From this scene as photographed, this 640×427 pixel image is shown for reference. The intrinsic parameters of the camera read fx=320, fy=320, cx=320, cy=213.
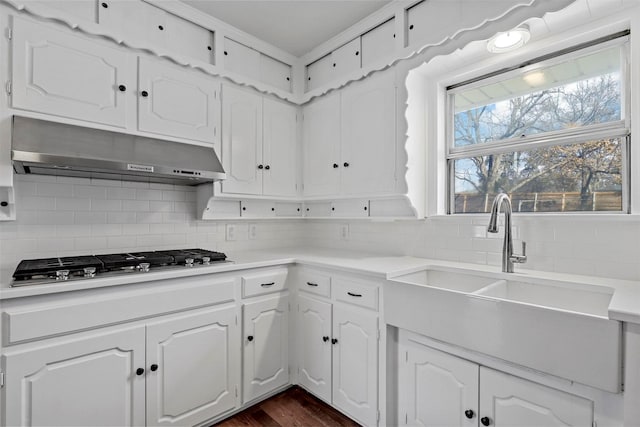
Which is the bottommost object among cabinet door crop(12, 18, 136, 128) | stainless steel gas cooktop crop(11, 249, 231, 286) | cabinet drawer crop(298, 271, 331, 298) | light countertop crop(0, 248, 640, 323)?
cabinet drawer crop(298, 271, 331, 298)

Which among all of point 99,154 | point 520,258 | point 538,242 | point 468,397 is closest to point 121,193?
point 99,154

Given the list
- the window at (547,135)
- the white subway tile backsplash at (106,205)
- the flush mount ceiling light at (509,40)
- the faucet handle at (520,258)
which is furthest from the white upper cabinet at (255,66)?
the faucet handle at (520,258)

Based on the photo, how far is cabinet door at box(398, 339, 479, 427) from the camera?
4.69 feet

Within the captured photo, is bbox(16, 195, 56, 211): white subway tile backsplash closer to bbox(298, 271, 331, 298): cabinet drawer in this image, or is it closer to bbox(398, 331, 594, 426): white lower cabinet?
bbox(298, 271, 331, 298): cabinet drawer

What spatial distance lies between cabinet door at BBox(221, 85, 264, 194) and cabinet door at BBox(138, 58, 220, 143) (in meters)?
0.10

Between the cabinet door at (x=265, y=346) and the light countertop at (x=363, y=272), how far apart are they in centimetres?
29

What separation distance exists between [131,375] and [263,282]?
838mm

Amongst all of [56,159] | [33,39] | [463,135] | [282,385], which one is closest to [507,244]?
[463,135]

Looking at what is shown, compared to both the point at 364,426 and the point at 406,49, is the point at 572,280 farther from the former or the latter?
the point at 406,49

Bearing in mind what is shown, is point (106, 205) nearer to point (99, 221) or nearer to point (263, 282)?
point (99, 221)

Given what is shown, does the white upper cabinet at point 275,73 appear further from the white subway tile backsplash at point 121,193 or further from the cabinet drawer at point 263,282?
the cabinet drawer at point 263,282

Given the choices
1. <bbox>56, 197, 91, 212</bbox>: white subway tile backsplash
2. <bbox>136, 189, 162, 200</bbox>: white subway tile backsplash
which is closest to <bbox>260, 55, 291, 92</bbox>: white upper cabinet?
<bbox>136, 189, 162, 200</bbox>: white subway tile backsplash

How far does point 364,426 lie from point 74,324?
1573 mm

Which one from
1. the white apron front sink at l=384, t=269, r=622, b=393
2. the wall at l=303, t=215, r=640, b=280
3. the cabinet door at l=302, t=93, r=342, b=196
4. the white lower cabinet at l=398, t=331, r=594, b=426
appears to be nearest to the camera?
the white apron front sink at l=384, t=269, r=622, b=393
